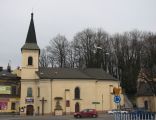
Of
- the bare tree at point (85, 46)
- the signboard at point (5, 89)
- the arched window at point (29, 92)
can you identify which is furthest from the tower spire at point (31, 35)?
the bare tree at point (85, 46)

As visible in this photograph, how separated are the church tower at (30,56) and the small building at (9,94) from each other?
12.2ft

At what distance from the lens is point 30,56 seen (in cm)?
7288

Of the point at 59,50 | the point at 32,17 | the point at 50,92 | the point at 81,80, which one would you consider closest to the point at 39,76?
the point at 50,92

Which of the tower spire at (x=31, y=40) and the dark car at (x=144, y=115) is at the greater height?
the tower spire at (x=31, y=40)

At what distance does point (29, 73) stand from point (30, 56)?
144 inches

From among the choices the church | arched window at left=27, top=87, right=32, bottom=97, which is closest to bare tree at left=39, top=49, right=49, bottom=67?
the church

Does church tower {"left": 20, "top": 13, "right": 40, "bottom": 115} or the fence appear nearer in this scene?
the fence

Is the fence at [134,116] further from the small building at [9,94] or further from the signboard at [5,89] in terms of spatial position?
the signboard at [5,89]

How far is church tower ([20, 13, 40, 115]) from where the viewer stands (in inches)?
2756

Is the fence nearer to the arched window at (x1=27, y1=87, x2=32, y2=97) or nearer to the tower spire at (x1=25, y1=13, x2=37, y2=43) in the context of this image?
the arched window at (x1=27, y1=87, x2=32, y2=97)

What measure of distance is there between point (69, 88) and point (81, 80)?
3044 millimetres

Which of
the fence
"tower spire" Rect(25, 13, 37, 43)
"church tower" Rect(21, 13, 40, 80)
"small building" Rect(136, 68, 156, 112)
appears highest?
"tower spire" Rect(25, 13, 37, 43)

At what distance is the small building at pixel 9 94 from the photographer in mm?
72062

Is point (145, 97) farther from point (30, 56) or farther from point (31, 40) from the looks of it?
point (31, 40)
